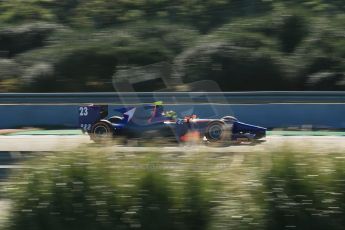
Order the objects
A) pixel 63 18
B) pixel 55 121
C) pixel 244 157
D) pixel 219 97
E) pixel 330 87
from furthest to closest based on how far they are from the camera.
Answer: pixel 63 18
pixel 330 87
pixel 55 121
pixel 219 97
pixel 244 157

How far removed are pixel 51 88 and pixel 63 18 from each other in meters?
6.10

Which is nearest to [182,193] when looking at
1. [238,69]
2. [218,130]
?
[218,130]

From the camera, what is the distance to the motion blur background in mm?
20031

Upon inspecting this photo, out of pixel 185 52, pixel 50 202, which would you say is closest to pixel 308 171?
pixel 50 202

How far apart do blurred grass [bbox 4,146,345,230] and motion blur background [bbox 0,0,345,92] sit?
37.0 feet

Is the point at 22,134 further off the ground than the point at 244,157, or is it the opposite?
the point at 244,157

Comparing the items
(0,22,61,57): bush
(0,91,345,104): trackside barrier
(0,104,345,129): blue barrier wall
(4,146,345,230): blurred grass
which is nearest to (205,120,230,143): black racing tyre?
(0,91,345,104): trackside barrier

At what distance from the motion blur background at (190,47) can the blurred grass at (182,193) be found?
11.3m

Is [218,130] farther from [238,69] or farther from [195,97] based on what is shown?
[238,69]

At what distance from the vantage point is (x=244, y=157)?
6.10 m

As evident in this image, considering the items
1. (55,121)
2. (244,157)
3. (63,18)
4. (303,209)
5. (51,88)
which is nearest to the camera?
(303,209)

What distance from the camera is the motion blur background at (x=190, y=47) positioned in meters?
20.0

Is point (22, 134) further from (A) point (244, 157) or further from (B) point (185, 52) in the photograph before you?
(A) point (244, 157)

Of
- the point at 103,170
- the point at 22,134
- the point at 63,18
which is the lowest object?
the point at 22,134
